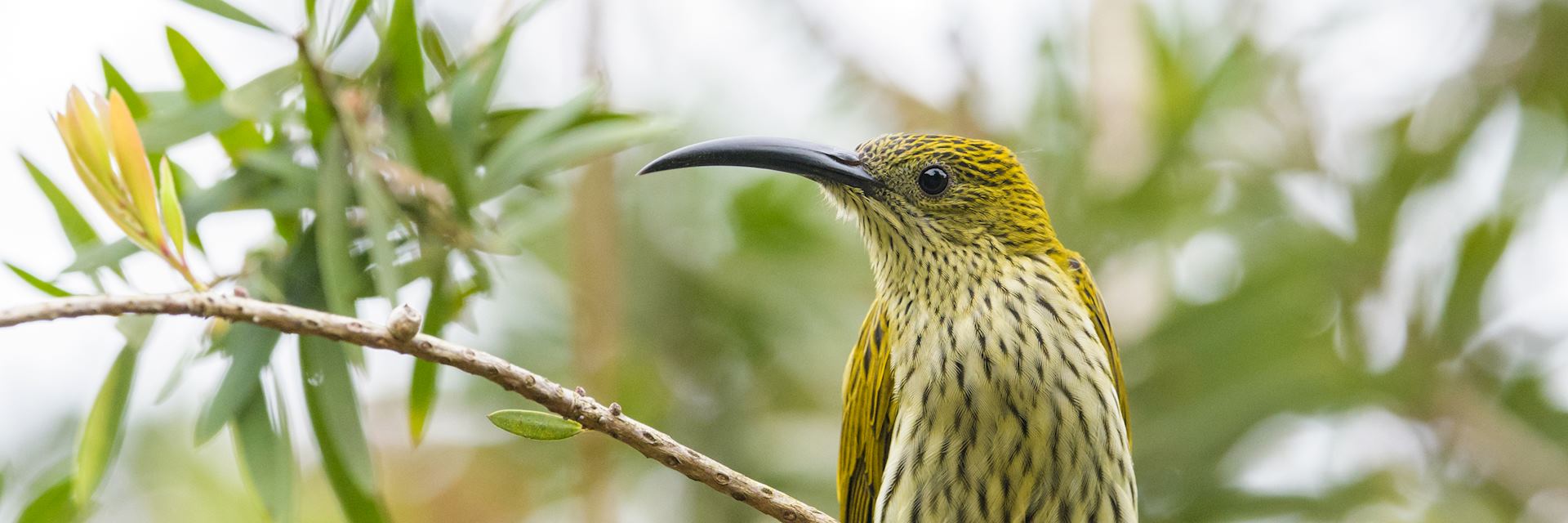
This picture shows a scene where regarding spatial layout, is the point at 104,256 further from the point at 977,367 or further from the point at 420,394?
the point at 977,367

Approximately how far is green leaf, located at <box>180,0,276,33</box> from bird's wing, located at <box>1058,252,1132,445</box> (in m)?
1.80

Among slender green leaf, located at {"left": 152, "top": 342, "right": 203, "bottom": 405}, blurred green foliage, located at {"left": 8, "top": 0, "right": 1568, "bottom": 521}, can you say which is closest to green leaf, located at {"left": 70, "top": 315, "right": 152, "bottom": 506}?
slender green leaf, located at {"left": 152, "top": 342, "right": 203, "bottom": 405}

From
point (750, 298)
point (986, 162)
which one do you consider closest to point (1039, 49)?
point (986, 162)

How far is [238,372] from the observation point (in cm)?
189

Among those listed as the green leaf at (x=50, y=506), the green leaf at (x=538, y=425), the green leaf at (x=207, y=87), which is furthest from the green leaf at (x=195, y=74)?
the green leaf at (x=538, y=425)

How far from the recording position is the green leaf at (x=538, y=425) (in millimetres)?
1414

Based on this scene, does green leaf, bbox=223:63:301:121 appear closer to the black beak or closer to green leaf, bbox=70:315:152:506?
green leaf, bbox=70:315:152:506

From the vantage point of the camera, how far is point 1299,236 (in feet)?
11.6

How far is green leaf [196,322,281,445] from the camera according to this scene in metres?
1.87

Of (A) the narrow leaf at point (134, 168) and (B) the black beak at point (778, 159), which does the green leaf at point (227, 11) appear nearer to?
(A) the narrow leaf at point (134, 168)

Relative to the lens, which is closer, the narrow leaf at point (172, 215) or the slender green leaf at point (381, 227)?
the narrow leaf at point (172, 215)

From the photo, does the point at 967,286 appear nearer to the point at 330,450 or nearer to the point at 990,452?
the point at 990,452

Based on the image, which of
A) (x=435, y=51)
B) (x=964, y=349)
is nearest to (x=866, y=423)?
(x=964, y=349)

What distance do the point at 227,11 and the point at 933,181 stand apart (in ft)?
5.21
